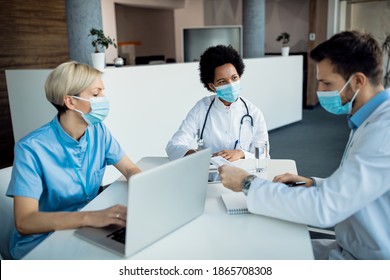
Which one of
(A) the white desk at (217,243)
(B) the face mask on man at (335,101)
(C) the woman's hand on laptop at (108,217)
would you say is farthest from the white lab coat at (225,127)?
(C) the woman's hand on laptop at (108,217)

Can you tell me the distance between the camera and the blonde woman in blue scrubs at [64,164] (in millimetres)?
1347

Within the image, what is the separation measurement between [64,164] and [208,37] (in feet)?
17.8

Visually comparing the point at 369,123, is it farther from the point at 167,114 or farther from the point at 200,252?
the point at 167,114

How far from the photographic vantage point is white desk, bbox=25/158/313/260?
3.77ft

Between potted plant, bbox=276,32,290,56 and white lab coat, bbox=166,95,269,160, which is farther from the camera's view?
potted plant, bbox=276,32,290,56

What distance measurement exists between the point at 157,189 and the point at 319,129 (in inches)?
236

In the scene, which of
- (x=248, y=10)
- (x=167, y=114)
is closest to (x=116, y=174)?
(x=167, y=114)

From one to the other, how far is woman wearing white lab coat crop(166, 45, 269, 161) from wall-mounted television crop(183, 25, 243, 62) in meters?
4.27

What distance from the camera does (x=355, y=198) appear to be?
1.16 metres

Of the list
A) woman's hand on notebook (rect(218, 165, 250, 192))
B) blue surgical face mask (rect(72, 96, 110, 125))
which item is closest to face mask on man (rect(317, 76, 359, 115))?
woman's hand on notebook (rect(218, 165, 250, 192))

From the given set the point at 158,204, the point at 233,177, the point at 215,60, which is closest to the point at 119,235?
the point at 158,204

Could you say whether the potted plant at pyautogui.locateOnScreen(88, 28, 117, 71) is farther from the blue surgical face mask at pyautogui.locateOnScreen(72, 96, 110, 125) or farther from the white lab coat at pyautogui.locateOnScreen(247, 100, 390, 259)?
the white lab coat at pyautogui.locateOnScreen(247, 100, 390, 259)

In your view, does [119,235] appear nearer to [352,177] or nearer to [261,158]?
[352,177]

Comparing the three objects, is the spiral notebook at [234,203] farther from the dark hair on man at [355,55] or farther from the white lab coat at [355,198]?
the dark hair on man at [355,55]
